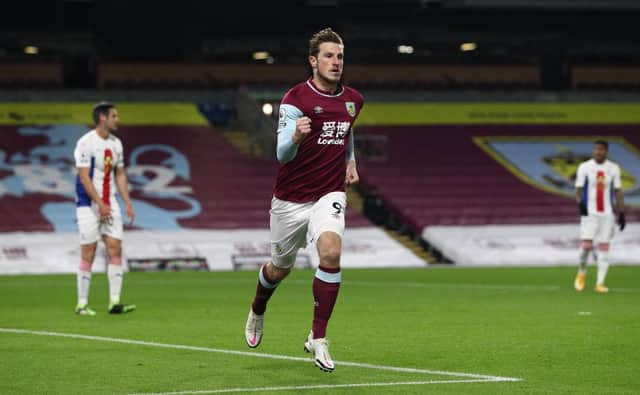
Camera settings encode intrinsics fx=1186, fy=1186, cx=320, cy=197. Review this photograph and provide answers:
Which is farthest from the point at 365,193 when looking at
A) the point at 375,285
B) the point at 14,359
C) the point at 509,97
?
the point at 14,359

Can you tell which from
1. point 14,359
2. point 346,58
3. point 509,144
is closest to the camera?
point 14,359

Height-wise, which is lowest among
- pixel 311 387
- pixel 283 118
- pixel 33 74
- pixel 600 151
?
pixel 311 387

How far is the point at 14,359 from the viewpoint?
1000cm

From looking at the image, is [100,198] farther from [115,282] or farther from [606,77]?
[606,77]

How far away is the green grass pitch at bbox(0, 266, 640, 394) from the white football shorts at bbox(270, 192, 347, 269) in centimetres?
92

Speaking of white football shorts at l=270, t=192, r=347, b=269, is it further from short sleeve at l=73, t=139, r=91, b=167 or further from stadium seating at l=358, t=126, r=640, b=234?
stadium seating at l=358, t=126, r=640, b=234

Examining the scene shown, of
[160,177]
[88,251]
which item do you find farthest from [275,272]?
[160,177]

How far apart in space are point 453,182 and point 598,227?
16.7 metres

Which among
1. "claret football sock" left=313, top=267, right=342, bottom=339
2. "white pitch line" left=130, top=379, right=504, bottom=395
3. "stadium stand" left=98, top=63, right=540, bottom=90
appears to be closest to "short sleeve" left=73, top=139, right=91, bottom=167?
"claret football sock" left=313, top=267, right=342, bottom=339

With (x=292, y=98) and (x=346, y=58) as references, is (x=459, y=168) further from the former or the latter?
(x=292, y=98)

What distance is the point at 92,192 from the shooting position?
576 inches

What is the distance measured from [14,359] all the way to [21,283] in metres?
13.3

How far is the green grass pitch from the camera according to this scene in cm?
852

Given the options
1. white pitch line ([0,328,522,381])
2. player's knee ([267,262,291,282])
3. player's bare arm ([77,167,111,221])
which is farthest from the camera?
player's bare arm ([77,167,111,221])
